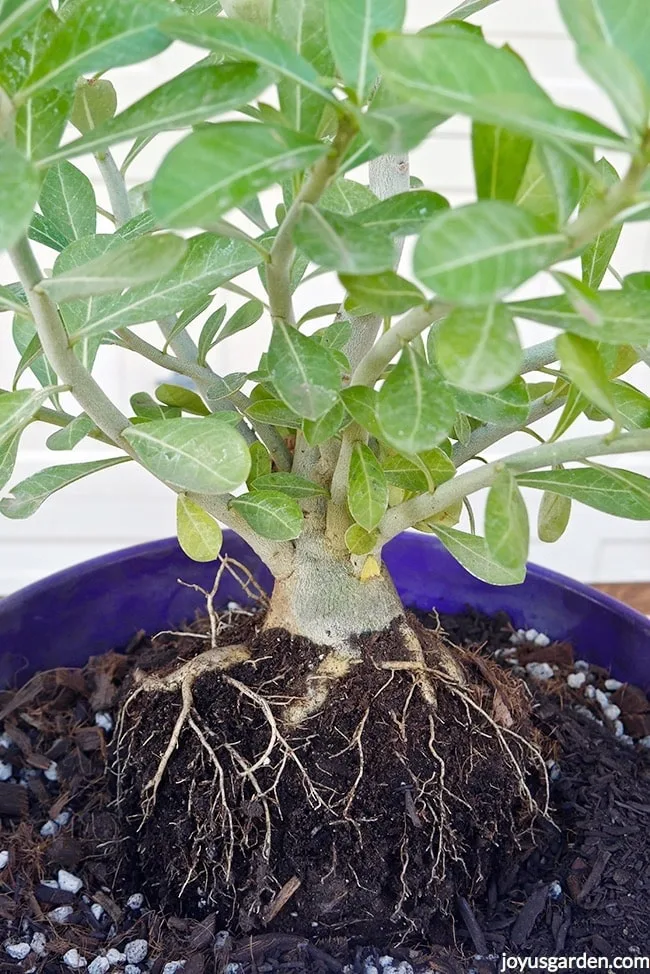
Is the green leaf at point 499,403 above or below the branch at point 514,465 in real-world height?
above

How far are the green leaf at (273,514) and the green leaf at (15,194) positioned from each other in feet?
0.95

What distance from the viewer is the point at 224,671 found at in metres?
0.72

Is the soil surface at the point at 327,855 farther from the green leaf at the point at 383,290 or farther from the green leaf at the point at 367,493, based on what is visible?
the green leaf at the point at 383,290

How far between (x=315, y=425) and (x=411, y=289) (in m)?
0.15

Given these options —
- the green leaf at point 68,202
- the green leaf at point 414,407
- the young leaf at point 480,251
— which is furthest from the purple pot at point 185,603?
the young leaf at point 480,251

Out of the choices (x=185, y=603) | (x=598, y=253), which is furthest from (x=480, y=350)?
(x=185, y=603)

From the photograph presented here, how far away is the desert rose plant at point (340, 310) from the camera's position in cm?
33

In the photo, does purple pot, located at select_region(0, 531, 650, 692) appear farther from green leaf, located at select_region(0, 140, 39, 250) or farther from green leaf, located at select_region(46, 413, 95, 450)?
green leaf, located at select_region(0, 140, 39, 250)

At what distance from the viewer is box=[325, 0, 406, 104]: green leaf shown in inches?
14.2

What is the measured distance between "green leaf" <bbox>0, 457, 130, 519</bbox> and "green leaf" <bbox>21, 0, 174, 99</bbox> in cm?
31

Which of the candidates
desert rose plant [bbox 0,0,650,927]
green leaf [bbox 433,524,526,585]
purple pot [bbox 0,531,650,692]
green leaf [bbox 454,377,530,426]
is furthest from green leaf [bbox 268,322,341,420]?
purple pot [bbox 0,531,650,692]

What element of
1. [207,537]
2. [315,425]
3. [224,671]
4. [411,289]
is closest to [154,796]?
[224,671]

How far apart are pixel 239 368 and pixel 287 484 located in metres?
1.05

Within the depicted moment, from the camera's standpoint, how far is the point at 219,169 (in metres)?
0.33
